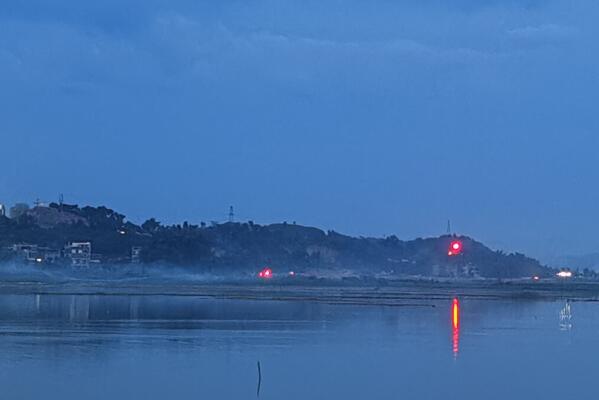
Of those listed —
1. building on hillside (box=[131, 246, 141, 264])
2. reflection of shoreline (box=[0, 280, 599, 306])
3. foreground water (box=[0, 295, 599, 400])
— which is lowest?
foreground water (box=[0, 295, 599, 400])

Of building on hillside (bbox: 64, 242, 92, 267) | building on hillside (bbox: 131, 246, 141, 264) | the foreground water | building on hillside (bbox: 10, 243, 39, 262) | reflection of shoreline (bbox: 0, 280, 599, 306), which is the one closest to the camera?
the foreground water

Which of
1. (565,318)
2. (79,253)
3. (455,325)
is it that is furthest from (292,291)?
(79,253)

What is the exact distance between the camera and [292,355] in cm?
4166

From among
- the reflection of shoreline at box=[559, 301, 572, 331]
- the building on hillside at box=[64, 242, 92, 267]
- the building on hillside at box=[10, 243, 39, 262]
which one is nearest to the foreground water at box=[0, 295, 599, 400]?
the reflection of shoreline at box=[559, 301, 572, 331]

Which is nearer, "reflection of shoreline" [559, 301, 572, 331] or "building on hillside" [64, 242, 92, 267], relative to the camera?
"reflection of shoreline" [559, 301, 572, 331]

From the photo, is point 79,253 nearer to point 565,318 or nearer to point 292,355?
point 565,318

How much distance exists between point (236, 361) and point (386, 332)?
15869 mm

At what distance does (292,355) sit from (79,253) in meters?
139

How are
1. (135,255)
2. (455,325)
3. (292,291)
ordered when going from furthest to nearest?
(135,255), (292,291), (455,325)

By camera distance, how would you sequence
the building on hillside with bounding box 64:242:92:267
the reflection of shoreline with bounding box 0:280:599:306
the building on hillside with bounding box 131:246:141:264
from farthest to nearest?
1. the building on hillside with bounding box 131:246:141:264
2. the building on hillside with bounding box 64:242:92:267
3. the reflection of shoreline with bounding box 0:280:599:306

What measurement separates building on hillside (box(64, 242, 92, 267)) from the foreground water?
336ft

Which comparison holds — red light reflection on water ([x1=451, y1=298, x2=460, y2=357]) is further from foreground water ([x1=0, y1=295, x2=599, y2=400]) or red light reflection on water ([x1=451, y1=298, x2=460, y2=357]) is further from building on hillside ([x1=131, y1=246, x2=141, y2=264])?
building on hillside ([x1=131, y1=246, x2=141, y2=264])

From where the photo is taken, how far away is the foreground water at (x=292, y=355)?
33.6m

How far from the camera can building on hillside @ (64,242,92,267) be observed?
169750mm
